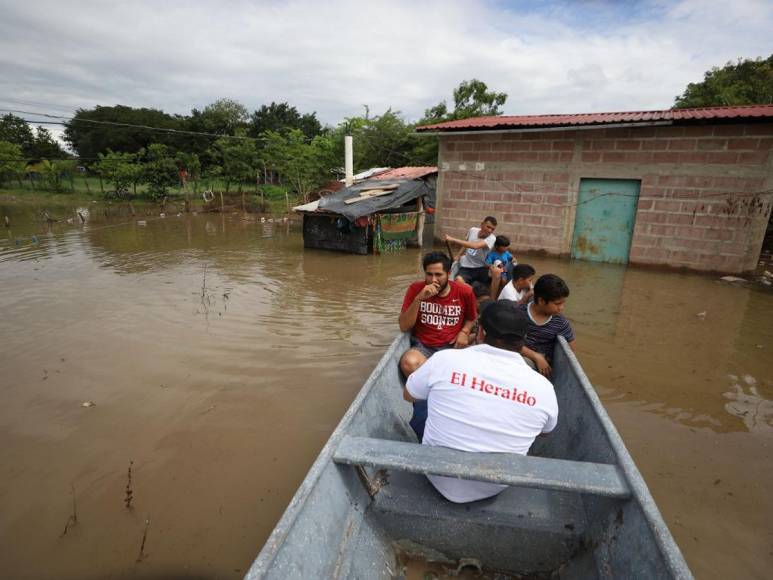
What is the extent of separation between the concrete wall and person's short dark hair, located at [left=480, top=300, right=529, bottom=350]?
30.2 feet

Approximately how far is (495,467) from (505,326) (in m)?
0.63

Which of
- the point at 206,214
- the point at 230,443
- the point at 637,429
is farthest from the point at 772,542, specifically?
the point at 206,214

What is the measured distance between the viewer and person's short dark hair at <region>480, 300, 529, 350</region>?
195 centimetres

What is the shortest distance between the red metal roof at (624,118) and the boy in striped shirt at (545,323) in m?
7.49

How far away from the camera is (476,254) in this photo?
584cm

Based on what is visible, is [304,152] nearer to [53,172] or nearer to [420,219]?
[420,219]

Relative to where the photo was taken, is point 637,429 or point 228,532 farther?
point 637,429

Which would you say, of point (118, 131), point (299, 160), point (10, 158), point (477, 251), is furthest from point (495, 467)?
point (118, 131)

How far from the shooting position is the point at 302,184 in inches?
891

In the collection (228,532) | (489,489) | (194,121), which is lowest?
(228,532)

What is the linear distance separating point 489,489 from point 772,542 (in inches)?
72.2

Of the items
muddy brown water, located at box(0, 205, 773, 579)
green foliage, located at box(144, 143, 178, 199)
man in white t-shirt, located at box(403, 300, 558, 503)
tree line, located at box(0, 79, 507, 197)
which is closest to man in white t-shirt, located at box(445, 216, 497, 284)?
muddy brown water, located at box(0, 205, 773, 579)

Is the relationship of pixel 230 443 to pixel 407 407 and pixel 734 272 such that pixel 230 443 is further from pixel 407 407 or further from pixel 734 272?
pixel 734 272

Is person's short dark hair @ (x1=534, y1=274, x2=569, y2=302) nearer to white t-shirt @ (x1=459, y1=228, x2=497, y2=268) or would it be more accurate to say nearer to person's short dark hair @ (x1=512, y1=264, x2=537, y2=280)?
person's short dark hair @ (x1=512, y1=264, x2=537, y2=280)
